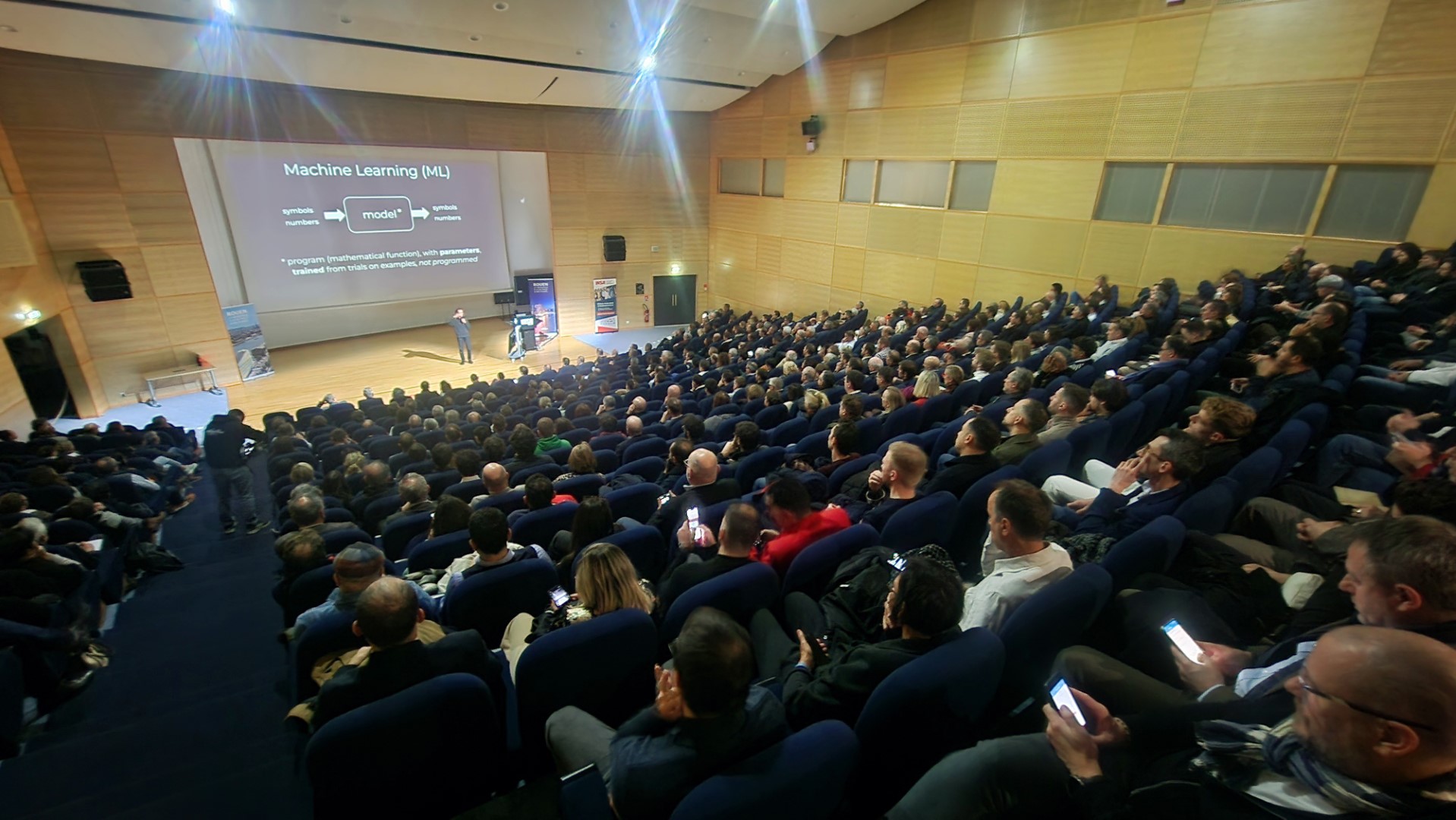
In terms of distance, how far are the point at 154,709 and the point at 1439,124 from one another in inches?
513

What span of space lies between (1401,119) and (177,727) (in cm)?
1275

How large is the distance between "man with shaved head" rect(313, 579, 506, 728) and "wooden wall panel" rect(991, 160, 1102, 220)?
37.5 ft

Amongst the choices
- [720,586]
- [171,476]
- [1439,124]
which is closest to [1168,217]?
[1439,124]

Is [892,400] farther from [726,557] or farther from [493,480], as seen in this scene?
[493,480]

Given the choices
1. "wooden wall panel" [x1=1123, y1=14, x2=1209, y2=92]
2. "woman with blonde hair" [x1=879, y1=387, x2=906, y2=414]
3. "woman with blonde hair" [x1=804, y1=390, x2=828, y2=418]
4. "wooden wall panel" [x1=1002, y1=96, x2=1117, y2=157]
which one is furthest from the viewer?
"wooden wall panel" [x1=1002, y1=96, x2=1117, y2=157]

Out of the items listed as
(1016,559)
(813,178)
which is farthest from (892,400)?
(813,178)

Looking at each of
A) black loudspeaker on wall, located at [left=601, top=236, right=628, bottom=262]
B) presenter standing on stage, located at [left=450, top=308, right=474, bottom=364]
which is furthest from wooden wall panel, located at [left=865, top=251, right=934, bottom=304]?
presenter standing on stage, located at [left=450, top=308, right=474, bottom=364]

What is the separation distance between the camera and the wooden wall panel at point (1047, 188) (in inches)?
386

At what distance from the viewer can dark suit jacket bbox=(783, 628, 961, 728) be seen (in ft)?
5.91

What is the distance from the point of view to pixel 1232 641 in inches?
78.0

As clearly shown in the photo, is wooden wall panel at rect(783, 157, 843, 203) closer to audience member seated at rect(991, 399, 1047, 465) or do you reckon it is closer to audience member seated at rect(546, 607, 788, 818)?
audience member seated at rect(991, 399, 1047, 465)

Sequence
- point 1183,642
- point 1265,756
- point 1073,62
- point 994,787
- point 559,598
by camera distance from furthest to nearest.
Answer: point 1073,62 < point 559,598 < point 1183,642 < point 994,787 < point 1265,756

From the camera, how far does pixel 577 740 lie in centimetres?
192

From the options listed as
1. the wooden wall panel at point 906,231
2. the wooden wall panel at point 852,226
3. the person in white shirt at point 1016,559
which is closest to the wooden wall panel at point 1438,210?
the wooden wall panel at point 906,231
